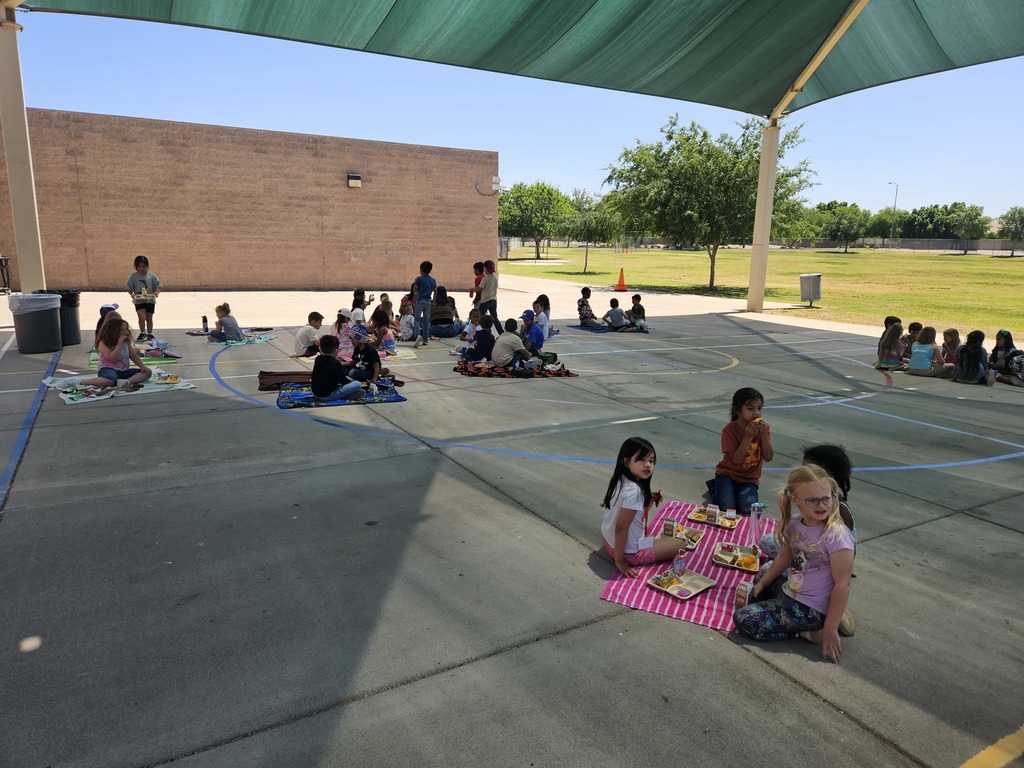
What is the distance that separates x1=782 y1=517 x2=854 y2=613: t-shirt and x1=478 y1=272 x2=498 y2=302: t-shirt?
1149cm

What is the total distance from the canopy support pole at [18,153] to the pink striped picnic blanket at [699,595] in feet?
47.6

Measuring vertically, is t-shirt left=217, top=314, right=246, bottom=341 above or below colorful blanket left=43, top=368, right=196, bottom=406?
above

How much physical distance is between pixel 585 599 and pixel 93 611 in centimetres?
316

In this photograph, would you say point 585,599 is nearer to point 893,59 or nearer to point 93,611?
point 93,611

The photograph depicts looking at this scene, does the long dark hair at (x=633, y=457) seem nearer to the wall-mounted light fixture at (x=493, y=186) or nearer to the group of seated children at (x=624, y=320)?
the group of seated children at (x=624, y=320)

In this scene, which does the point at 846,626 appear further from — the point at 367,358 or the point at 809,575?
the point at 367,358

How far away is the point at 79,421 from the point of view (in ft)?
26.6

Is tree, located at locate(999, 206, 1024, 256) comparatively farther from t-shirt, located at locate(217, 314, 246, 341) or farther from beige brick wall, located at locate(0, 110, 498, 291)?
t-shirt, located at locate(217, 314, 246, 341)

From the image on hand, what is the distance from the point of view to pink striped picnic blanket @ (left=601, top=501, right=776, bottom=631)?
4.19 meters

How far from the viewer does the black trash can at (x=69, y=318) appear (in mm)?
13281

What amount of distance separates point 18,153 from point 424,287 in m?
8.81

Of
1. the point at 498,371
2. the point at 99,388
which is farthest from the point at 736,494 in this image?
the point at 99,388

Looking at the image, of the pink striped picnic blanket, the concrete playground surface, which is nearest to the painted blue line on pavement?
the concrete playground surface

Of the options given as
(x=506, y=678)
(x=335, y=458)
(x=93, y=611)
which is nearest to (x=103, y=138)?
(x=335, y=458)
